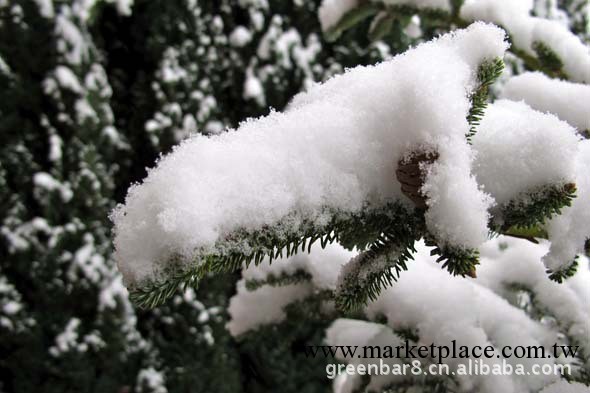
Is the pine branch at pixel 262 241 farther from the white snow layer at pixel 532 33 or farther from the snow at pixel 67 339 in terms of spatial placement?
the snow at pixel 67 339

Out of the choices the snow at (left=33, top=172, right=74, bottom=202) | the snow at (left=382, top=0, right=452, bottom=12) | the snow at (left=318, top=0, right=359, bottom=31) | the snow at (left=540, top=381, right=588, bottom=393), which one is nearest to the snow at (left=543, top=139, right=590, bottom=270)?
the snow at (left=540, top=381, right=588, bottom=393)

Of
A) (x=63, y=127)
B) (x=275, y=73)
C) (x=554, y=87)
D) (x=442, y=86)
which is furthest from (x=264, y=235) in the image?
(x=275, y=73)

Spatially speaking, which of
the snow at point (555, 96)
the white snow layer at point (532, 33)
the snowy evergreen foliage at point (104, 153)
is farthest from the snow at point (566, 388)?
the snowy evergreen foliage at point (104, 153)

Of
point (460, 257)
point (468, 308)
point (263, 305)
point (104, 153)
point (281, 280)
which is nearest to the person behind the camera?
point (460, 257)

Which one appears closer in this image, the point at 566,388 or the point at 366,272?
the point at 366,272

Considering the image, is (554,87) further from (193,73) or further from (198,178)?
(193,73)

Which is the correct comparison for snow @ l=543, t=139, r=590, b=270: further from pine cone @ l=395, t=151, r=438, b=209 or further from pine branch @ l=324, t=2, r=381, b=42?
pine branch @ l=324, t=2, r=381, b=42

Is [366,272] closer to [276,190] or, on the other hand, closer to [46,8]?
[276,190]

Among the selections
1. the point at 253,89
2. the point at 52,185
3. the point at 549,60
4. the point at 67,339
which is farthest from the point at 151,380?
the point at 549,60
